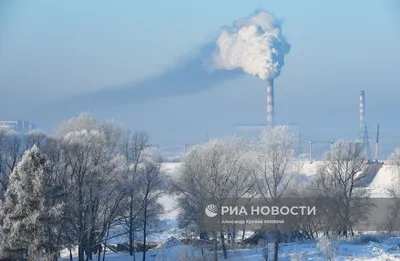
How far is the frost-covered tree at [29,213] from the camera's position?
9.80 m

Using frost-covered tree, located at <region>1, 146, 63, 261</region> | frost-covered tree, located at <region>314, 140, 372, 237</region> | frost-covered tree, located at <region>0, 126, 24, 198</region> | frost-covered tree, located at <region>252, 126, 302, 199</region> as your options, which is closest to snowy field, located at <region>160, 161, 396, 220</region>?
frost-covered tree, located at <region>314, 140, 372, 237</region>

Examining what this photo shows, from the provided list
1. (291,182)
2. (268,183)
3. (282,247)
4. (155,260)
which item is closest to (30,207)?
(155,260)

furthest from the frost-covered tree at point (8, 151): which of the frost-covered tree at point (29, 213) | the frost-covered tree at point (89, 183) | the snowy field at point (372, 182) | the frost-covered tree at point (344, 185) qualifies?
the frost-covered tree at point (344, 185)

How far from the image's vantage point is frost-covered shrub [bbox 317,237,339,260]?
1421 centimetres

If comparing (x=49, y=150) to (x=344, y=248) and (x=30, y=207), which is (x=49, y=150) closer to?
(x=30, y=207)

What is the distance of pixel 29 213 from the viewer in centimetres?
988

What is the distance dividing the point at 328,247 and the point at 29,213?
Answer: 22.5 ft

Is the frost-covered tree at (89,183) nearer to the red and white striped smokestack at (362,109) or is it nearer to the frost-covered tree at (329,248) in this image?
the frost-covered tree at (329,248)

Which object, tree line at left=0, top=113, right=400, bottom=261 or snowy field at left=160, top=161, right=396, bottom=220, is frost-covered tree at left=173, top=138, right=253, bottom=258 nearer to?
tree line at left=0, top=113, right=400, bottom=261

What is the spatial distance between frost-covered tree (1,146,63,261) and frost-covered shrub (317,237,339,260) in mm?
6347

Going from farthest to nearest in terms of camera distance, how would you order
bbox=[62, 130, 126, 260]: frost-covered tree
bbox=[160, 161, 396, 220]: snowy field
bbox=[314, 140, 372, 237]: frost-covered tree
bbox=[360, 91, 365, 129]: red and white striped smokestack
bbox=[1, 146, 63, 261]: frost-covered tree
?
bbox=[360, 91, 365, 129]: red and white striped smokestack → bbox=[160, 161, 396, 220]: snowy field → bbox=[314, 140, 372, 237]: frost-covered tree → bbox=[62, 130, 126, 260]: frost-covered tree → bbox=[1, 146, 63, 261]: frost-covered tree

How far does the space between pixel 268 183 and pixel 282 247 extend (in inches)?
83.5

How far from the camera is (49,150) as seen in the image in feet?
48.9

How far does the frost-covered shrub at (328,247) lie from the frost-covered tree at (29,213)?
250 inches
